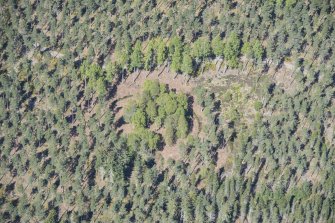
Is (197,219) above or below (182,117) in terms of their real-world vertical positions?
below

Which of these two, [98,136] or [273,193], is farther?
[98,136]

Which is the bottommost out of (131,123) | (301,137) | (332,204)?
(332,204)

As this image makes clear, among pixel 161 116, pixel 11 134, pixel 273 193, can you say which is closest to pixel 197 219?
pixel 273 193

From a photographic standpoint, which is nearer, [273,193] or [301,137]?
[273,193]

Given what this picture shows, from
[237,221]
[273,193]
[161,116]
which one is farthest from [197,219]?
[161,116]

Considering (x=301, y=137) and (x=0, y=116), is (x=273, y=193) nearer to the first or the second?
(x=301, y=137)

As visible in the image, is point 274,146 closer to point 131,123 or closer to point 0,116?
point 131,123

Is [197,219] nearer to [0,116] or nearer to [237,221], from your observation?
[237,221]

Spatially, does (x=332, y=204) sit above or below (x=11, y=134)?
below
